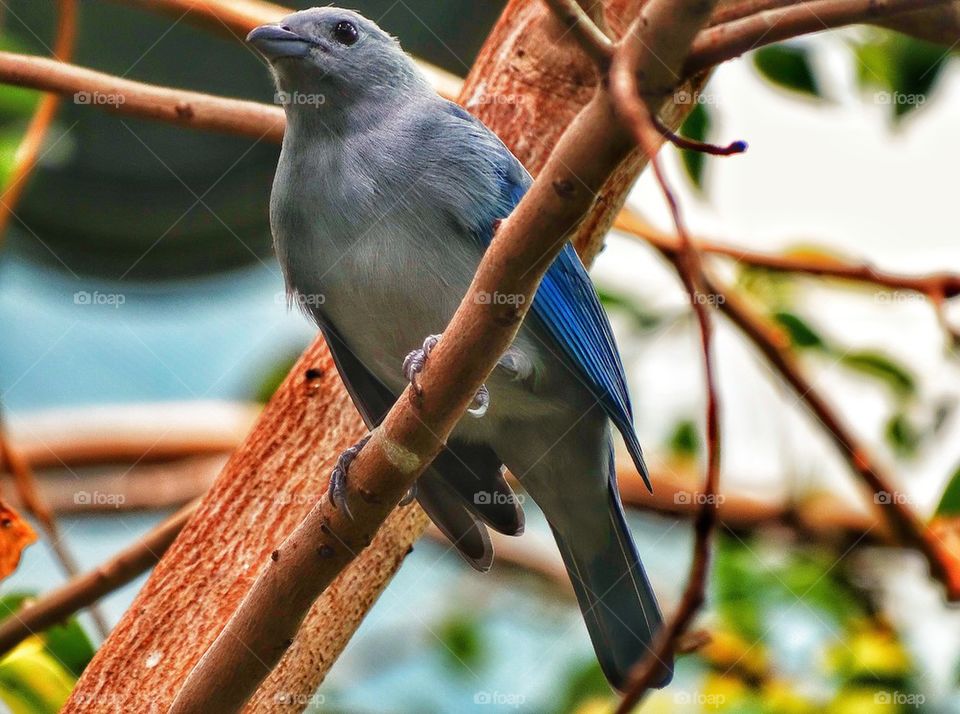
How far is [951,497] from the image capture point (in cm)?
323

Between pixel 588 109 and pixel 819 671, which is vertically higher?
pixel 588 109

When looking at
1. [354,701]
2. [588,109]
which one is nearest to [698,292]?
[588,109]

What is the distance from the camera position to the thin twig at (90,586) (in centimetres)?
283

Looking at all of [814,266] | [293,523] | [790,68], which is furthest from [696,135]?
[293,523]

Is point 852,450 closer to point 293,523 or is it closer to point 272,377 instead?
point 293,523

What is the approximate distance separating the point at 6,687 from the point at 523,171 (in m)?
1.86

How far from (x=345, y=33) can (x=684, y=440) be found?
7.61 ft

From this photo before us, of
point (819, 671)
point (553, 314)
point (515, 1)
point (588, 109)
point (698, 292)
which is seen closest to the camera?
point (698, 292)

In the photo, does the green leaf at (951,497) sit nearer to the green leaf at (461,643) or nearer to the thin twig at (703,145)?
the green leaf at (461,643)

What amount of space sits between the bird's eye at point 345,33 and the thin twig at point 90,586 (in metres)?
1.30

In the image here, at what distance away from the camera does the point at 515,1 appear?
10.2 ft

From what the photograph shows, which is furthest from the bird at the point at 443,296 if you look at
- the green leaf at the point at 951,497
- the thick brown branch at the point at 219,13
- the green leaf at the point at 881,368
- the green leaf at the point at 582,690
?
the green leaf at the point at 881,368

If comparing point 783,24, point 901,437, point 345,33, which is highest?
point 783,24

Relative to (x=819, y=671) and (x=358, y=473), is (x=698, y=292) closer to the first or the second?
(x=358, y=473)
